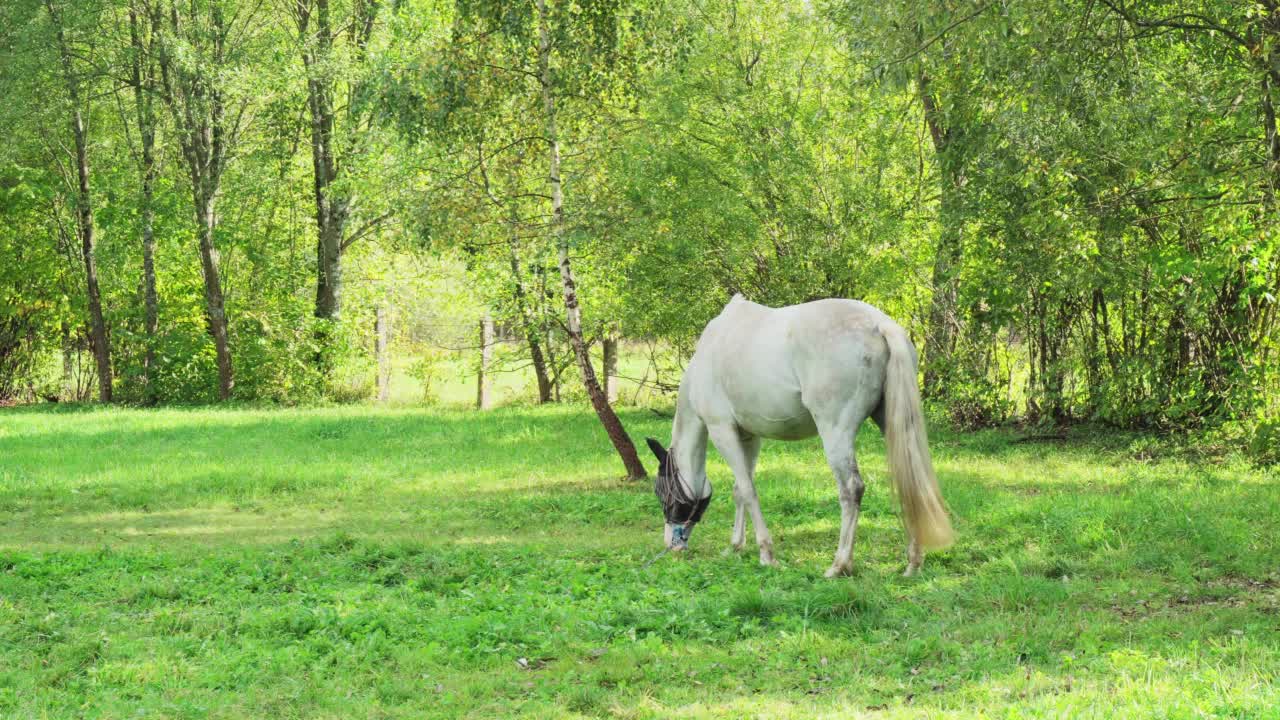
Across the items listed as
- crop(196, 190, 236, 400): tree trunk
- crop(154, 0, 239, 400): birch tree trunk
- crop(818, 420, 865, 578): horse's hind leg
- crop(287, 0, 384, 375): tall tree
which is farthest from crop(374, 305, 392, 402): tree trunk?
crop(818, 420, 865, 578): horse's hind leg

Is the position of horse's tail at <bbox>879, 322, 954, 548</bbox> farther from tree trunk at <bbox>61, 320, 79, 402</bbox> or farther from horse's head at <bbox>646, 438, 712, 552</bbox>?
tree trunk at <bbox>61, 320, 79, 402</bbox>

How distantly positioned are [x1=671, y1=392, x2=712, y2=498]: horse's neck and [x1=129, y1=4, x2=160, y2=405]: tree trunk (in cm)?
2126

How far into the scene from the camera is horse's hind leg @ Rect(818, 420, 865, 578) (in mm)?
8281

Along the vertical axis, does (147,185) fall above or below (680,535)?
above

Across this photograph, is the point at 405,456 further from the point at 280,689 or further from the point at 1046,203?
the point at 280,689

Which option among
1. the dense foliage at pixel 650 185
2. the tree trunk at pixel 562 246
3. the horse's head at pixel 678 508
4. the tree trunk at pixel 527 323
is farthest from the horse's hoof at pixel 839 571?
the tree trunk at pixel 527 323

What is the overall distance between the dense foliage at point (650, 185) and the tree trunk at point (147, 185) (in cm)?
9

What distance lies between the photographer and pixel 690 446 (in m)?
9.81

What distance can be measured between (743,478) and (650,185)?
6341mm

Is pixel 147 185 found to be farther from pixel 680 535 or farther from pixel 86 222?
pixel 680 535

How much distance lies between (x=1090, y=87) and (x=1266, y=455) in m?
5.07

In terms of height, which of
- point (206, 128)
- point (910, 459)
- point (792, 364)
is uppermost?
point (206, 128)

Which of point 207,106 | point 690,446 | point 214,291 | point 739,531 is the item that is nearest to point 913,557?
point 739,531

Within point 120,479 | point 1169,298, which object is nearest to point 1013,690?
point 1169,298
